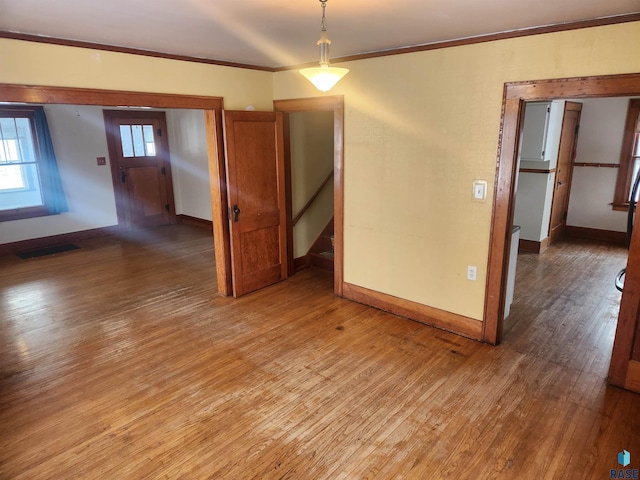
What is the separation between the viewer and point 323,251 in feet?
17.7

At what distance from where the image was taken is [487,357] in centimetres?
319

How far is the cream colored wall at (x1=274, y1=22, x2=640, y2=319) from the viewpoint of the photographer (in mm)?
2781

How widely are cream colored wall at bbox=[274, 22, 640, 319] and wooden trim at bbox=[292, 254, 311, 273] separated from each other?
1.04 m

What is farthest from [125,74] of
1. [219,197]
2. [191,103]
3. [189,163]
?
[189,163]

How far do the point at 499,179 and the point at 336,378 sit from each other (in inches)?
74.0

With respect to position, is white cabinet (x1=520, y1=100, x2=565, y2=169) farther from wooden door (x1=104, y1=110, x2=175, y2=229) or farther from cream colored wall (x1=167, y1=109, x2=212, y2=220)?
wooden door (x1=104, y1=110, x2=175, y2=229)

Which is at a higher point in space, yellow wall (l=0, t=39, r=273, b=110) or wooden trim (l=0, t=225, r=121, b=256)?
yellow wall (l=0, t=39, r=273, b=110)

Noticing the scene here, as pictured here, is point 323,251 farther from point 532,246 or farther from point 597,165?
point 597,165

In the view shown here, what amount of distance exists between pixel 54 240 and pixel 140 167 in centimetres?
183

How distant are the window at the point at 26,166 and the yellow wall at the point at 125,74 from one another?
141 inches

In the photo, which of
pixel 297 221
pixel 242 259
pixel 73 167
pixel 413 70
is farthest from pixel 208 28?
pixel 73 167

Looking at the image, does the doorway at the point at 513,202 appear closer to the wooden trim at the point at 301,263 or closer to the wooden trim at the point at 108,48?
the wooden trim at the point at 301,263

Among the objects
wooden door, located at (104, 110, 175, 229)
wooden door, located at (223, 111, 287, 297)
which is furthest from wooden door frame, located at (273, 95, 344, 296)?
wooden door, located at (104, 110, 175, 229)

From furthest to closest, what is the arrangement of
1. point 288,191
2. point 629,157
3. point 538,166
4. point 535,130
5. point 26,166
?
1. point 26,166
2. point 629,157
3. point 538,166
4. point 535,130
5. point 288,191
